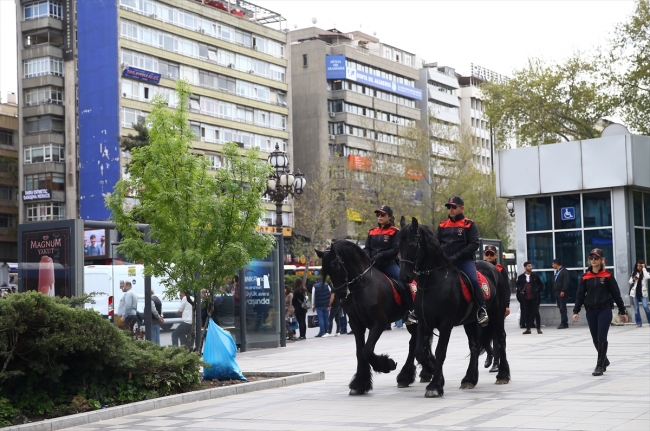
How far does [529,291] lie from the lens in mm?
28266

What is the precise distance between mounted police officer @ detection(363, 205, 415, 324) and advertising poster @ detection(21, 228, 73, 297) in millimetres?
6134

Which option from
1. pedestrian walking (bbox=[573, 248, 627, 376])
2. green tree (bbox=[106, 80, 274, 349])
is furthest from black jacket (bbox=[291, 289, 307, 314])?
pedestrian walking (bbox=[573, 248, 627, 376])

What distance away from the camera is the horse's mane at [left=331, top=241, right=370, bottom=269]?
1407cm

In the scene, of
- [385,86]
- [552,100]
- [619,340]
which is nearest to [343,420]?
[619,340]

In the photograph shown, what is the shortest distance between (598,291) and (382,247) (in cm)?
364

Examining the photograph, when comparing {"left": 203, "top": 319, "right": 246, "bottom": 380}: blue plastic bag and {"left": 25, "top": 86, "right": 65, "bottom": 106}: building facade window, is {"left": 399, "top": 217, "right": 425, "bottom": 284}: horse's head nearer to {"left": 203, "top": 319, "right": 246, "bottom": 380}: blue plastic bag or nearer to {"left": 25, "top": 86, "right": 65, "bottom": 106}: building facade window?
{"left": 203, "top": 319, "right": 246, "bottom": 380}: blue plastic bag

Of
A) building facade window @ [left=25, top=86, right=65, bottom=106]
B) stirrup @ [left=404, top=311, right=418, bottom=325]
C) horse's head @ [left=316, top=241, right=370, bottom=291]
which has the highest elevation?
building facade window @ [left=25, top=86, right=65, bottom=106]

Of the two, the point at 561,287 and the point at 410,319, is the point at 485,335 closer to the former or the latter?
the point at 410,319

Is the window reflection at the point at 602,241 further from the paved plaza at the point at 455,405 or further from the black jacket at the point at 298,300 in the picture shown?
the paved plaza at the point at 455,405

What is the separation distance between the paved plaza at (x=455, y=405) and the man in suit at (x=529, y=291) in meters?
8.72

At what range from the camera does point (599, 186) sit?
94.8 ft

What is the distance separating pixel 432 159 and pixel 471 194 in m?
3.44

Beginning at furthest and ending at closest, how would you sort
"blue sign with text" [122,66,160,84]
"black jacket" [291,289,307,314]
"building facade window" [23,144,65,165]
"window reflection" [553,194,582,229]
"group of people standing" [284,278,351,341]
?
"building facade window" [23,144,65,165] < "blue sign with text" [122,66,160,84] < "black jacket" [291,289,307,314] < "group of people standing" [284,278,351,341] < "window reflection" [553,194,582,229]

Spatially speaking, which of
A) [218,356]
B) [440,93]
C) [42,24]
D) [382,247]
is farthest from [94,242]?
[440,93]
